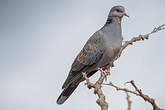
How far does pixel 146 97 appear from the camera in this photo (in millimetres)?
2340

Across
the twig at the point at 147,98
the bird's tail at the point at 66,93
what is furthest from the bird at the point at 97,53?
the twig at the point at 147,98

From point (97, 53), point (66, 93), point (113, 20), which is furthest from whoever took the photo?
point (113, 20)

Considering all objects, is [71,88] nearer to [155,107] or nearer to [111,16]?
[111,16]

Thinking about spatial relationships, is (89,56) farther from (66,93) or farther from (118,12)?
(118,12)

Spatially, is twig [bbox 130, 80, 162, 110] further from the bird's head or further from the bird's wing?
the bird's head

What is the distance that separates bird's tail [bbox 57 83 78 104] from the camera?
593cm

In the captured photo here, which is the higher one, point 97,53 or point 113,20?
point 113,20

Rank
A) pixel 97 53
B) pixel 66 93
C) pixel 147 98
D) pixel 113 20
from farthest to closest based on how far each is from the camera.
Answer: pixel 113 20, pixel 97 53, pixel 66 93, pixel 147 98

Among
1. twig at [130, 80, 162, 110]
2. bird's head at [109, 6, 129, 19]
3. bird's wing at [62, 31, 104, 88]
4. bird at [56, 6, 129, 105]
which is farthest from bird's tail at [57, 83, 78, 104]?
twig at [130, 80, 162, 110]

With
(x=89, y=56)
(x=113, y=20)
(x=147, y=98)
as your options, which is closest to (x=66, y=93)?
(x=89, y=56)

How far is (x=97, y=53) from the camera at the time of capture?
641cm

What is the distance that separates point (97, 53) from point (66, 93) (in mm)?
946

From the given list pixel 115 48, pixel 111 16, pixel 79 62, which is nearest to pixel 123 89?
pixel 115 48

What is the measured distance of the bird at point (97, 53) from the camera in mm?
6070
